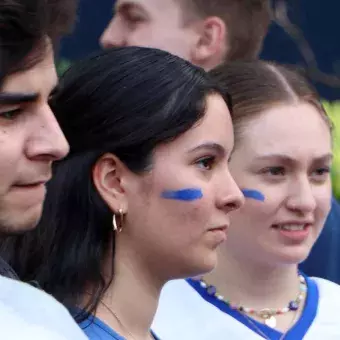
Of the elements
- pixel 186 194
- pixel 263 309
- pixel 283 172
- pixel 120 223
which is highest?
pixel 186 194

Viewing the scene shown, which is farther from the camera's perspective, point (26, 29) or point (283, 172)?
point (283, 172)

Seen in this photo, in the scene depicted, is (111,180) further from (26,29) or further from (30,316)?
(30,316)

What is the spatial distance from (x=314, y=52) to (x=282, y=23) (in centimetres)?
49

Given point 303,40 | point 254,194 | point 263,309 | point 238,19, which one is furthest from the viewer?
point 303,40

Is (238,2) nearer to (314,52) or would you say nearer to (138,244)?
(138,244)

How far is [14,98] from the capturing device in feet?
6.54

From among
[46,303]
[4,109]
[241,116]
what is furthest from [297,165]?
[46,303]

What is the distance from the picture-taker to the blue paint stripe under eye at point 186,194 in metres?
2.53

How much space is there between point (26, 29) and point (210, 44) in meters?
2.42

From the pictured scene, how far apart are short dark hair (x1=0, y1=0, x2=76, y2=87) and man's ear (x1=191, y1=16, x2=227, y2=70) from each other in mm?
2196

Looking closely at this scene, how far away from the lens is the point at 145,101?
2.57m

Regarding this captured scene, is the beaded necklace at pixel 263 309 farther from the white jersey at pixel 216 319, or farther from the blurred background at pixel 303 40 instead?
the blurred background at pixel 303 40

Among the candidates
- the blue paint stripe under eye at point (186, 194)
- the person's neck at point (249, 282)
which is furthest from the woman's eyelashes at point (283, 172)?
the blue paint stripe under eye at point (186, 194)

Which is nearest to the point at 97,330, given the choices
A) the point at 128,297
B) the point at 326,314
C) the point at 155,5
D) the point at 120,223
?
the point at 128,297
